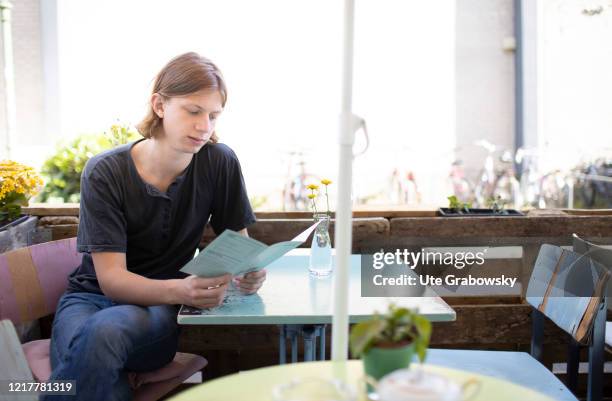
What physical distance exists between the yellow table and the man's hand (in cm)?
68

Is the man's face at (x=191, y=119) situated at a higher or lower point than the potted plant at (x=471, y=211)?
higher

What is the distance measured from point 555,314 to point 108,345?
133 cm

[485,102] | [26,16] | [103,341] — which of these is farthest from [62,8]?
[103,341]

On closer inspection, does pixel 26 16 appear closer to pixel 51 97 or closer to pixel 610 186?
pixel 51 97

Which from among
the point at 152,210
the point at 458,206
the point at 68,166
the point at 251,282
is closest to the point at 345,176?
the point at 251,282

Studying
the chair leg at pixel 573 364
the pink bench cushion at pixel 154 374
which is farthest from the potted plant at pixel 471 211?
the pink bench cushion at pixel 154 374

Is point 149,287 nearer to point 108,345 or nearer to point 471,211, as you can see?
point 108,345

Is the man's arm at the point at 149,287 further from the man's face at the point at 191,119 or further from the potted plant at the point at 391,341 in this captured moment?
the potted plant at the point at 391,341

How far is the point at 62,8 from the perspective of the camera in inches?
355

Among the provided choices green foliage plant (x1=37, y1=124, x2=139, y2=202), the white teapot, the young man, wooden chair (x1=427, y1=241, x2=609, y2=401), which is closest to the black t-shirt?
the young man

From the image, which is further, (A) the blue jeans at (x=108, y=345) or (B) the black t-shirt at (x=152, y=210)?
(B) the black t-shirt at (x=152, y=210)

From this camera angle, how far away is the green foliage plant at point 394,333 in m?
1.27

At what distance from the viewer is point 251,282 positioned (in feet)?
7.17

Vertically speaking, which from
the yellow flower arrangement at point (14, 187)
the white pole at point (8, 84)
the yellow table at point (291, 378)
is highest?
the white pole at point (8, 84)
